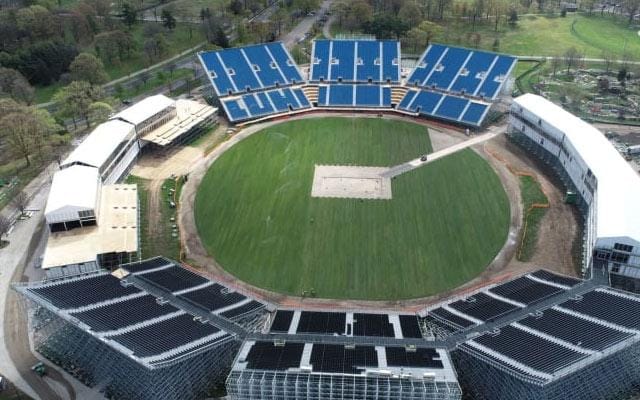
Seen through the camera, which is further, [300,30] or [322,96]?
[300,30]

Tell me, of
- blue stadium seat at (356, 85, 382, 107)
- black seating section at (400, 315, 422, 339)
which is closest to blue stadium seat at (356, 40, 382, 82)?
blue stadium seat at (356, 85, 382, 107)

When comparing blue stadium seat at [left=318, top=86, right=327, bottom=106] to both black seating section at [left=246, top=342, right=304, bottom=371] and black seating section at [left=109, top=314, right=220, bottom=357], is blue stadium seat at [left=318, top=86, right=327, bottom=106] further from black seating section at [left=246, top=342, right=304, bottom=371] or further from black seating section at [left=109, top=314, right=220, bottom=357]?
black seating section at [left=246, top=342, right=304, bottom=371]

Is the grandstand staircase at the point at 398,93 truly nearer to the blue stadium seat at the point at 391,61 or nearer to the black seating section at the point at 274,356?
the blue stadium seat at the point at 391,61

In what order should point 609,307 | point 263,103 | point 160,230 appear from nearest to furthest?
point 609,307 → point 160,230 → point 263,103

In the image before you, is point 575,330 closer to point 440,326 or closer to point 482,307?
point 482,307

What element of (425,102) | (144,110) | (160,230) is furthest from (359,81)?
(160,230)

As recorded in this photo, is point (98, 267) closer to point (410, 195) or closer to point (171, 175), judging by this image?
point (171, 175)

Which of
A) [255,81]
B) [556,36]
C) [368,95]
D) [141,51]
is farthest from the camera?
[556,36]
